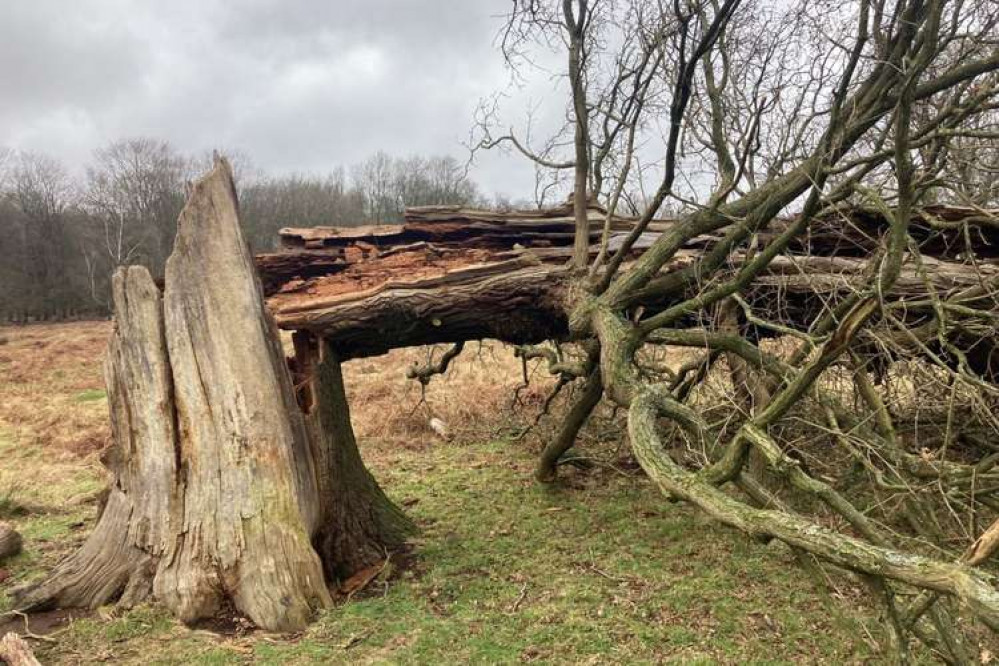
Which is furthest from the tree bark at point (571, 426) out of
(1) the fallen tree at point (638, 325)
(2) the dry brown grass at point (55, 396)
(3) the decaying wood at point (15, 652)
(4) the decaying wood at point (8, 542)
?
(2) the dry brown grass at point (55, 396)

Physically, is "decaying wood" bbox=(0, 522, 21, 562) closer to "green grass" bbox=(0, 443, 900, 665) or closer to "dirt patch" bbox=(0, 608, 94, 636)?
"green grass" bbox=(0, 443, 900, 665)

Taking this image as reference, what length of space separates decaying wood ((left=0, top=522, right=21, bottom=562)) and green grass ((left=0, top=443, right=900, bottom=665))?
101mm

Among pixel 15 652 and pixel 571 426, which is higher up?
pixel 571 426

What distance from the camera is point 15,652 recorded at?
3432mm

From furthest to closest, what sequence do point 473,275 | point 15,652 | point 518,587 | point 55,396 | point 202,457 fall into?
1. point 55,396
2. point 473,275
3. point 518,587
4. point 202,457
5. point 15,652

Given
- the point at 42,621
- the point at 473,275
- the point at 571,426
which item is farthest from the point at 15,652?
the point at 571,426

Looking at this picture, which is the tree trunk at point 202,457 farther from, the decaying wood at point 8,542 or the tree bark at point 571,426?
the tree bark at point 571,426

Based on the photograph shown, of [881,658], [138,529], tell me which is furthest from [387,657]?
[881,658]

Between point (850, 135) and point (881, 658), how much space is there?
9.59 feet

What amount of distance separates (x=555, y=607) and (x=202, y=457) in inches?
99.3

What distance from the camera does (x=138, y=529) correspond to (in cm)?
425

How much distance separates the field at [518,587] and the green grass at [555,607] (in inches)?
0.5

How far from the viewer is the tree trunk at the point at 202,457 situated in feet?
13.3

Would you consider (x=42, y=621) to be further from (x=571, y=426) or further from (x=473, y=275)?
(x=571, y=426)
